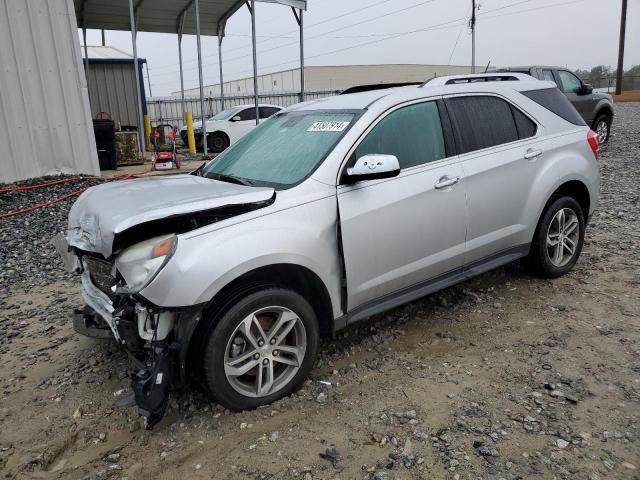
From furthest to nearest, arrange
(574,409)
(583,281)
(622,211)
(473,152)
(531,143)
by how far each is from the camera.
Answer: (622,211) < (583,281) < (531,143) < (473,152) < (574,409)

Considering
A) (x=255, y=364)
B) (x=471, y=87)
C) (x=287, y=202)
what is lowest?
(x=255, y=364)

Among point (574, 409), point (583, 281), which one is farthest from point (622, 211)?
point (574, 409)

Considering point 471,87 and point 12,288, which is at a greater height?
point 471,87

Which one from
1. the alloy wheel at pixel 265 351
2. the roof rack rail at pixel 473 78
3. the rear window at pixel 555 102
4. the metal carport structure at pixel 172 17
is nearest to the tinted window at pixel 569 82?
the metal carport structure at pixel 172 17

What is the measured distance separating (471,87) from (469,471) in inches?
113

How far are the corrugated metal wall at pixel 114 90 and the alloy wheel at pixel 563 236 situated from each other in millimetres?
17695

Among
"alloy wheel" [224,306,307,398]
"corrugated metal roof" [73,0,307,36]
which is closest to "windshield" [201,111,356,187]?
"alloy wheel" [224,306,307,398]

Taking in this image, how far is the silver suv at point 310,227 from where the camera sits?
2547 mm

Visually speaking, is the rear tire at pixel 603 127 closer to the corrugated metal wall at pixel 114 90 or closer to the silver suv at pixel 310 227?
the silver suv at pixel 310 227

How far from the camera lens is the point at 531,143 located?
409 cm

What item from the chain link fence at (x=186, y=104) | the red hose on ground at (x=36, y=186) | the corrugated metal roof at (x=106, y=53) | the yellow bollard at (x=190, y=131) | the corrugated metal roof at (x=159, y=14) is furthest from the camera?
the chain link fence at (x=186, y=104)

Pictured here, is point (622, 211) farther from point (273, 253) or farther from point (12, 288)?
point (12, 288)

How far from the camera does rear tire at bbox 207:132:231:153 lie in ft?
53.1

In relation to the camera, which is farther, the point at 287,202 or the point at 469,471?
the point at 287,202
